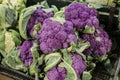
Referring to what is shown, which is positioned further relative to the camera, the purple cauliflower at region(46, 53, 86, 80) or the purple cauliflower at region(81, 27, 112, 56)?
the purple cauliflower at region(81, 27, 112, 56)

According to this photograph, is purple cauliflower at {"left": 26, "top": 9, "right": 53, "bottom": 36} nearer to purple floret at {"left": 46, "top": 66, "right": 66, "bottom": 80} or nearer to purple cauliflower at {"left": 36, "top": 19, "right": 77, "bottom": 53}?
purple cauliflower at {"left": 36, "top": 19, "right": 77, "bottom": 53}

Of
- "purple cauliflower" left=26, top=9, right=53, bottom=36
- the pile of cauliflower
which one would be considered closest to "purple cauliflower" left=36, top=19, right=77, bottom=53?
the pile of cauliflower

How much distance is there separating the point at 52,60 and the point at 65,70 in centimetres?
8

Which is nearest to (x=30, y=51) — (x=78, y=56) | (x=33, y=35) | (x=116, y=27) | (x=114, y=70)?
(x=33, y=35)

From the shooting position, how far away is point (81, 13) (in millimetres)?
1334

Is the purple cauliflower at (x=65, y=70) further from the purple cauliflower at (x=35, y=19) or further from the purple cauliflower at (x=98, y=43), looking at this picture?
the purple cauliflower at (x=35, y=19)

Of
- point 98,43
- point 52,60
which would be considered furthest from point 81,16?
point 52,60

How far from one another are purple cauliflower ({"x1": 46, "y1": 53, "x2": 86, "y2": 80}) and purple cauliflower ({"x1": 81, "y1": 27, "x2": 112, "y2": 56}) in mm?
118

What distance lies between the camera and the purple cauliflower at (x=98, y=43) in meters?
1.31

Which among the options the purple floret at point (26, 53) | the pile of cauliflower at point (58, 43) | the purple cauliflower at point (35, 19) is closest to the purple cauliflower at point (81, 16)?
the pile of cauliflower at point (58, 43)

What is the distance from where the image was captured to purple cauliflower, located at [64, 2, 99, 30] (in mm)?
1307

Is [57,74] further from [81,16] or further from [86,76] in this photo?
[81,16]

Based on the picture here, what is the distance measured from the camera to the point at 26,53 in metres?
1.30

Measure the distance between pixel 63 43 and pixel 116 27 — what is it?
46 cm
